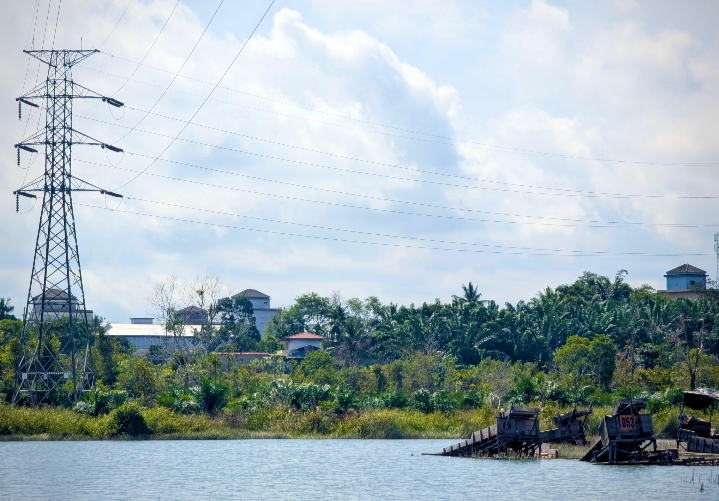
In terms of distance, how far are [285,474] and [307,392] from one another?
19862 mm

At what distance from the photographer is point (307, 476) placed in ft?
144

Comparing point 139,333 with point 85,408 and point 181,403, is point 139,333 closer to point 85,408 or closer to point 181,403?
point 181,403

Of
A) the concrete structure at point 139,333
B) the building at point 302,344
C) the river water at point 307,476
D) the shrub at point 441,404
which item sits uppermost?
the concrete structure at point 139,333

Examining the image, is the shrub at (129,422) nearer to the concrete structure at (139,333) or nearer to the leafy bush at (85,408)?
the leafy bush at (85,408)

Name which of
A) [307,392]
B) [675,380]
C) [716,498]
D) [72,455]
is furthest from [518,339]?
[716,498]

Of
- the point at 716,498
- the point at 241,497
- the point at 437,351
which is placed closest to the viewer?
the point at 716,498

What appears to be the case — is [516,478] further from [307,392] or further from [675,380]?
[675,380]

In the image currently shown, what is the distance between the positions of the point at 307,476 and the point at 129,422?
62.9 ft

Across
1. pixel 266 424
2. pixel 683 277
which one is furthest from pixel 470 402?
pixel 683 277

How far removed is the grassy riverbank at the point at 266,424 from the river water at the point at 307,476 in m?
2.61

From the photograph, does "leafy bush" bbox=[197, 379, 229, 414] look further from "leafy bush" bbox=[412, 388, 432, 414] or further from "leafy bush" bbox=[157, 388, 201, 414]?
"leafy bush" bbox=[412, 388, 432, 414]

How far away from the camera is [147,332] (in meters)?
180

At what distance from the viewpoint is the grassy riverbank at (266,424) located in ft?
191

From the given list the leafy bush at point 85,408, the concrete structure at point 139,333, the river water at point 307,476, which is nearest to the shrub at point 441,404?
the river water at point 307,476
